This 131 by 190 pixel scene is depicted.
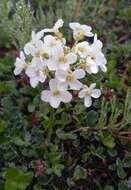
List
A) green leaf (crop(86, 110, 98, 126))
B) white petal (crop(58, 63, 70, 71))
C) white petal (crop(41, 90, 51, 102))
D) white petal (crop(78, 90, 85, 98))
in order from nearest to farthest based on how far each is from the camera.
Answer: white petal (crop(58, 63, 70, 71))
white petal (crop(41, 90, 51, 102))
white petal (crop(78, 90, 85, 98))
green leaf (crop(86, 110, 98, 126))

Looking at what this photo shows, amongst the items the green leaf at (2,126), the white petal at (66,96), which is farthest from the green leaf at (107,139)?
the green leaf at (2,126)

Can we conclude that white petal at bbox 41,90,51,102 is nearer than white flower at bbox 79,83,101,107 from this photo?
Yes

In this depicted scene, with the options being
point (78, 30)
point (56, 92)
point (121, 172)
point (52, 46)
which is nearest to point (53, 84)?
point (56, 92)

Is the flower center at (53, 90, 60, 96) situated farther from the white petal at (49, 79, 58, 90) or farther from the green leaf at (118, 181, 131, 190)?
the green leaf at (118, 181, 131, 190)

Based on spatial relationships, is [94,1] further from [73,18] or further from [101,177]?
[101,177]

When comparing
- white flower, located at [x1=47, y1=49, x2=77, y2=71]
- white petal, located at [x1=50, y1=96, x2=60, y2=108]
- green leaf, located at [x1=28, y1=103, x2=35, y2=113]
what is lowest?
green leaf, located at [x1=28, y1=103, x2=35, y2=113]

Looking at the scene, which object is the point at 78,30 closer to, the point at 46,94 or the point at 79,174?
the point at 46,94

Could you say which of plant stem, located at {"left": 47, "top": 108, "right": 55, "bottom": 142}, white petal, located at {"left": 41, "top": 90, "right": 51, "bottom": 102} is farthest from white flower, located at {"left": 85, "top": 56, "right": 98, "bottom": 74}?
plant stem, located at {"left": 47, "top": 108, "right": 55, "bottom": 142}
